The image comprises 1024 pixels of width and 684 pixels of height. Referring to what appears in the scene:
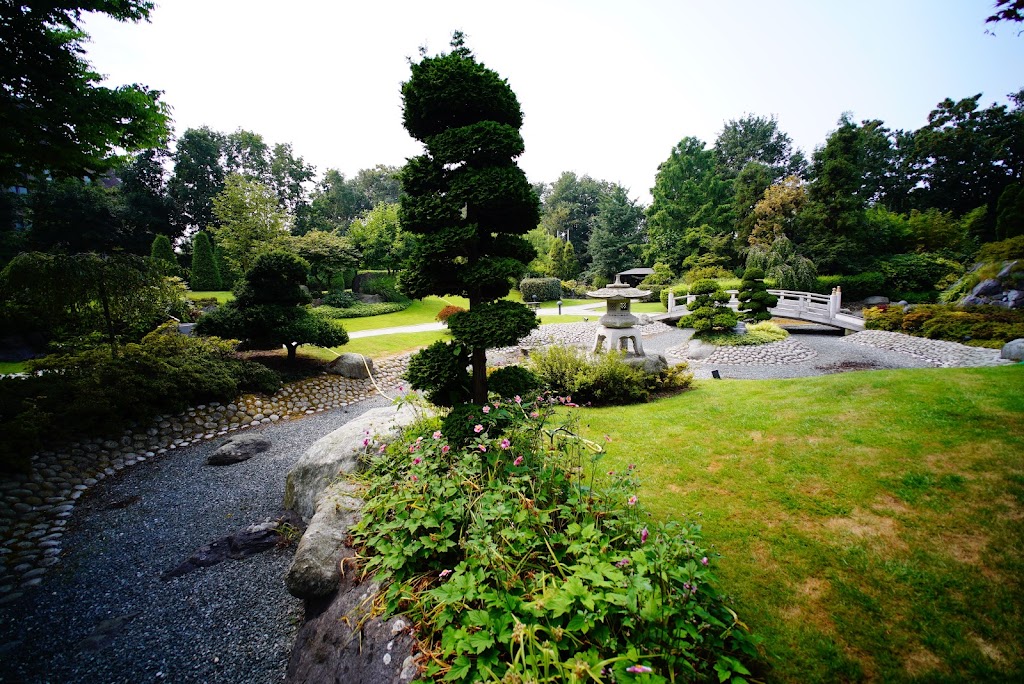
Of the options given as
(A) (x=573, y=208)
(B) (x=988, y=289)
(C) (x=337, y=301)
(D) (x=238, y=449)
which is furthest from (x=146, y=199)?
(B) (x=988, y=289)

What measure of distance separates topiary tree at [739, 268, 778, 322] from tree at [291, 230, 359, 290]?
1933cm

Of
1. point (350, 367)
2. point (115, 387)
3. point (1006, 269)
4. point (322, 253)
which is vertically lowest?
point (350, 367)

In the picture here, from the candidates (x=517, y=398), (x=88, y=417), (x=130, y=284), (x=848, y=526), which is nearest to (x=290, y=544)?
(x=517, y=398)

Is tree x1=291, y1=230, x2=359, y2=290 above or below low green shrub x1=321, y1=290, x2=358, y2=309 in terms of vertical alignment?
above

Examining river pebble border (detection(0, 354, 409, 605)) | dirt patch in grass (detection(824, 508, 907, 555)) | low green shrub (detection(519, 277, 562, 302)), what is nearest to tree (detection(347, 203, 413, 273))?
low green shrub (detection(519, 277, 562, 302))

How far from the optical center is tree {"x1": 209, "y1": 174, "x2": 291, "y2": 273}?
1980 centimetres

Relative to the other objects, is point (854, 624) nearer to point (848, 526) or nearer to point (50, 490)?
point (848, 526)

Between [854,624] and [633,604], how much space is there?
165cm

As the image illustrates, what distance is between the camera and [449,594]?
2135mm

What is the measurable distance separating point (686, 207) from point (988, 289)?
1957cm

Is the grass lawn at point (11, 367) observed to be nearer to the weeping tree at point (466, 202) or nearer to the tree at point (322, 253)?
the weeping tree at point (466, 202)

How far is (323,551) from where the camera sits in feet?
10.3

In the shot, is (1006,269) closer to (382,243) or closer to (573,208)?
(382,243)

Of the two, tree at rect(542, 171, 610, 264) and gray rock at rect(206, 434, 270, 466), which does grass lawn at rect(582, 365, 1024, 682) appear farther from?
tree at rect(542, 171, 610, 264)
